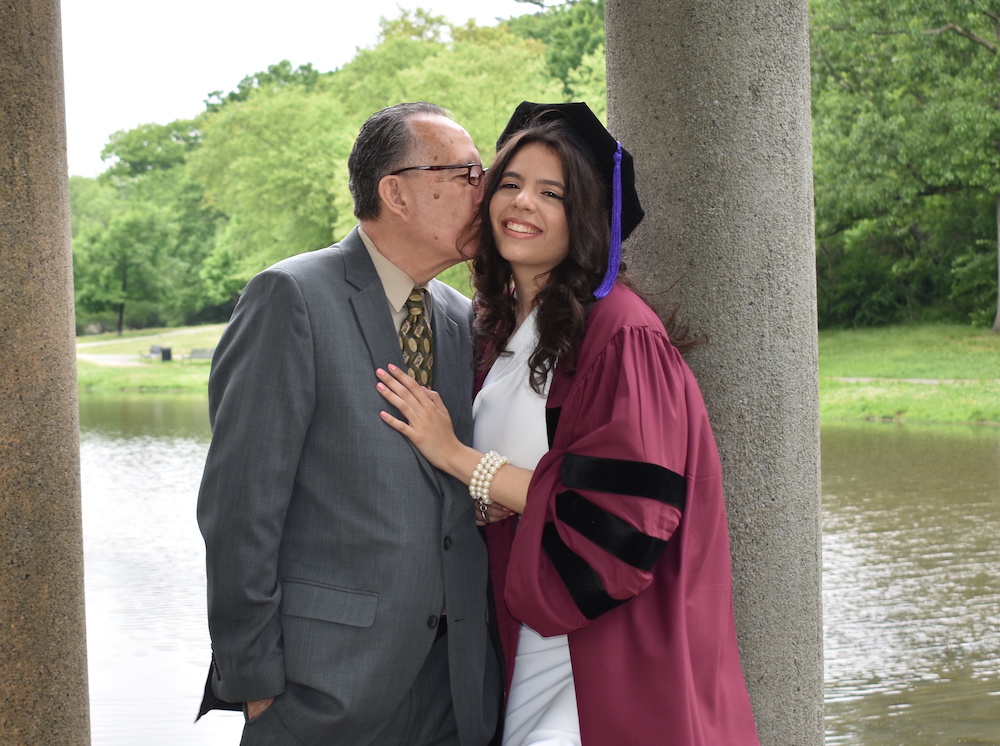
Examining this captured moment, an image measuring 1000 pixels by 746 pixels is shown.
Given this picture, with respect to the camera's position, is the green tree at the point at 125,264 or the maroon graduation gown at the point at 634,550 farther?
the green tree at the point at 125,264

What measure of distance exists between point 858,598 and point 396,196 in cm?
694

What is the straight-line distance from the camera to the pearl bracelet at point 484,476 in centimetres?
273

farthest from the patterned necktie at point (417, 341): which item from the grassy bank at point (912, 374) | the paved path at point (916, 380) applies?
the paved path at point (916, 380)

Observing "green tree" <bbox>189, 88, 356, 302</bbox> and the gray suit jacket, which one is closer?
the gray suit jacket

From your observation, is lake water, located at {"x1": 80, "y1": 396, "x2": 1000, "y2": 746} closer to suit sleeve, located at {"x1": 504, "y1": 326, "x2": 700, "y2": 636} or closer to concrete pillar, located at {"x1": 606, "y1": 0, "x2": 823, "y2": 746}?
concrete pillar, located at {"x1": 606, "y1": 0, "x2": 823, "y2": 746}

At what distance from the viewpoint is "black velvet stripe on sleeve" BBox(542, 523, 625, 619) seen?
244cm

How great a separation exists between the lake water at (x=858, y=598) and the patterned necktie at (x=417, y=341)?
4147 mm


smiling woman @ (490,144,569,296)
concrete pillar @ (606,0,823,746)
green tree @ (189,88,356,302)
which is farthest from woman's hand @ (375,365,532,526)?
green tree @ (189,88,356,302)

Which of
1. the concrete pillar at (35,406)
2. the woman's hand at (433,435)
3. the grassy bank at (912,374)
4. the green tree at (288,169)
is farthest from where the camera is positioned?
the green tree at (288,169)

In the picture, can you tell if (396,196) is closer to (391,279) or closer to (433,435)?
(391,279)

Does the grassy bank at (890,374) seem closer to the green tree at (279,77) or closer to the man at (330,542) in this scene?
the man at (330,542)

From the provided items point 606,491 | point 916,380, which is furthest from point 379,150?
point 916,380

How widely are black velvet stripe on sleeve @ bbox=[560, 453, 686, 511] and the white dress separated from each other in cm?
30

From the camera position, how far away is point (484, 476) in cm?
273
